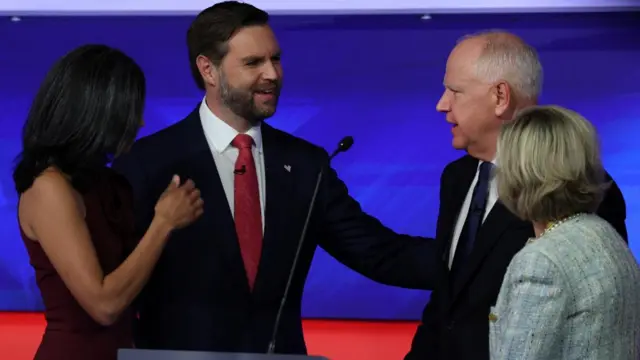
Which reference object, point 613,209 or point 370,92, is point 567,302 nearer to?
point 613,209

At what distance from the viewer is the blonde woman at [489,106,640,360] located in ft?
6.89

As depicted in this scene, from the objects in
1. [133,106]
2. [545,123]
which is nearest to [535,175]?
[545,123]

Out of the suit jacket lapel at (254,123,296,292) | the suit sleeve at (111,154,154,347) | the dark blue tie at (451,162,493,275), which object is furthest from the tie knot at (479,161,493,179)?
the suit sleeve at (111,154,154,347)

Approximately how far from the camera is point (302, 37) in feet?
13.5

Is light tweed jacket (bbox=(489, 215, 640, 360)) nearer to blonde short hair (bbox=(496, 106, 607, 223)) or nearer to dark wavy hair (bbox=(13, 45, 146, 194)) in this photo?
blonde short hair (bbox=(496, 106, 607, 223))

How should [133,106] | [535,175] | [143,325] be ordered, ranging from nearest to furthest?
1. [535,175]
2. [133,106]
3. [143,325]

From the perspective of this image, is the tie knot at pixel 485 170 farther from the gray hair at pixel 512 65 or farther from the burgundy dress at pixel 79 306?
the burgundy dress at pixel 79 306

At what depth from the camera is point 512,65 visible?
2844mm

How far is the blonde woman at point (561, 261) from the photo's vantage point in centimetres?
210

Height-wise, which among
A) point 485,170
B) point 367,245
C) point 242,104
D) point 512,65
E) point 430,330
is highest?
point 512,65

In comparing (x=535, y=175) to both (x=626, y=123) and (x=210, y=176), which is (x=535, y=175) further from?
(x=626, y=123)

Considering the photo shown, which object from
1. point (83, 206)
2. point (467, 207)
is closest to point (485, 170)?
point (467, 207)

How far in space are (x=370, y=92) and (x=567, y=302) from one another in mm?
2062

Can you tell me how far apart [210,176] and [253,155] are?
0.13 m
